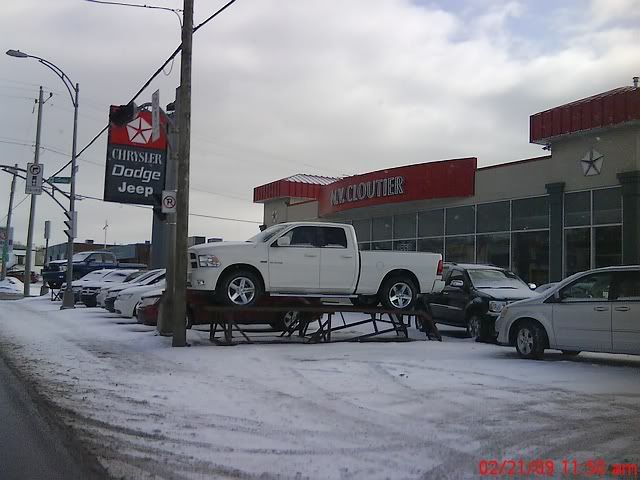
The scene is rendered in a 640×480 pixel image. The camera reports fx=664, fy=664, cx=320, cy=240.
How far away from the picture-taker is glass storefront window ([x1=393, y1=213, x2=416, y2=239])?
27.4 meters

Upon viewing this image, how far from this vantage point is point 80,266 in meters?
33.8

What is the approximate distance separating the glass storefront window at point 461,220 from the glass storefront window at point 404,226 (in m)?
2.22

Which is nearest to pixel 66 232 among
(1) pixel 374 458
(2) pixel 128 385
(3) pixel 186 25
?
(3) pixel 186 25

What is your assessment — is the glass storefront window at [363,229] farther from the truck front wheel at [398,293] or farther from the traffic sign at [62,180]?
the truck front wheel at [398,293]

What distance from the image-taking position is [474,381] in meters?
9.38

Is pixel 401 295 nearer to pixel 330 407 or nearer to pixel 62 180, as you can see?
pixel 330 407

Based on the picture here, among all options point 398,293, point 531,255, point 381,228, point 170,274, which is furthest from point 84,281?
point 531,255

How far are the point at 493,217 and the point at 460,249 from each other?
221 centimetres

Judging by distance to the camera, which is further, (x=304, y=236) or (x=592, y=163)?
(x=592, y=163)

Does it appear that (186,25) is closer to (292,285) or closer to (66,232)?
(292,285)

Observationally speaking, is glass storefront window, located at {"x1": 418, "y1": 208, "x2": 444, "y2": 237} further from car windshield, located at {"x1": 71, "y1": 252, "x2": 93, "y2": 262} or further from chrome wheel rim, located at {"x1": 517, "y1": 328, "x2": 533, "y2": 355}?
car windshield, located at {"x1": 71, "y1": 252, "x2": 93, "y2": 262}

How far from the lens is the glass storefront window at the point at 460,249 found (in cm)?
2433

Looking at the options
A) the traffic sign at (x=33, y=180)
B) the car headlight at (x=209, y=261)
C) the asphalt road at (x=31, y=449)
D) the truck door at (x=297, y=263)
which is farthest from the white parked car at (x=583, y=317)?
the traffic sign at (x=33, y=180)
